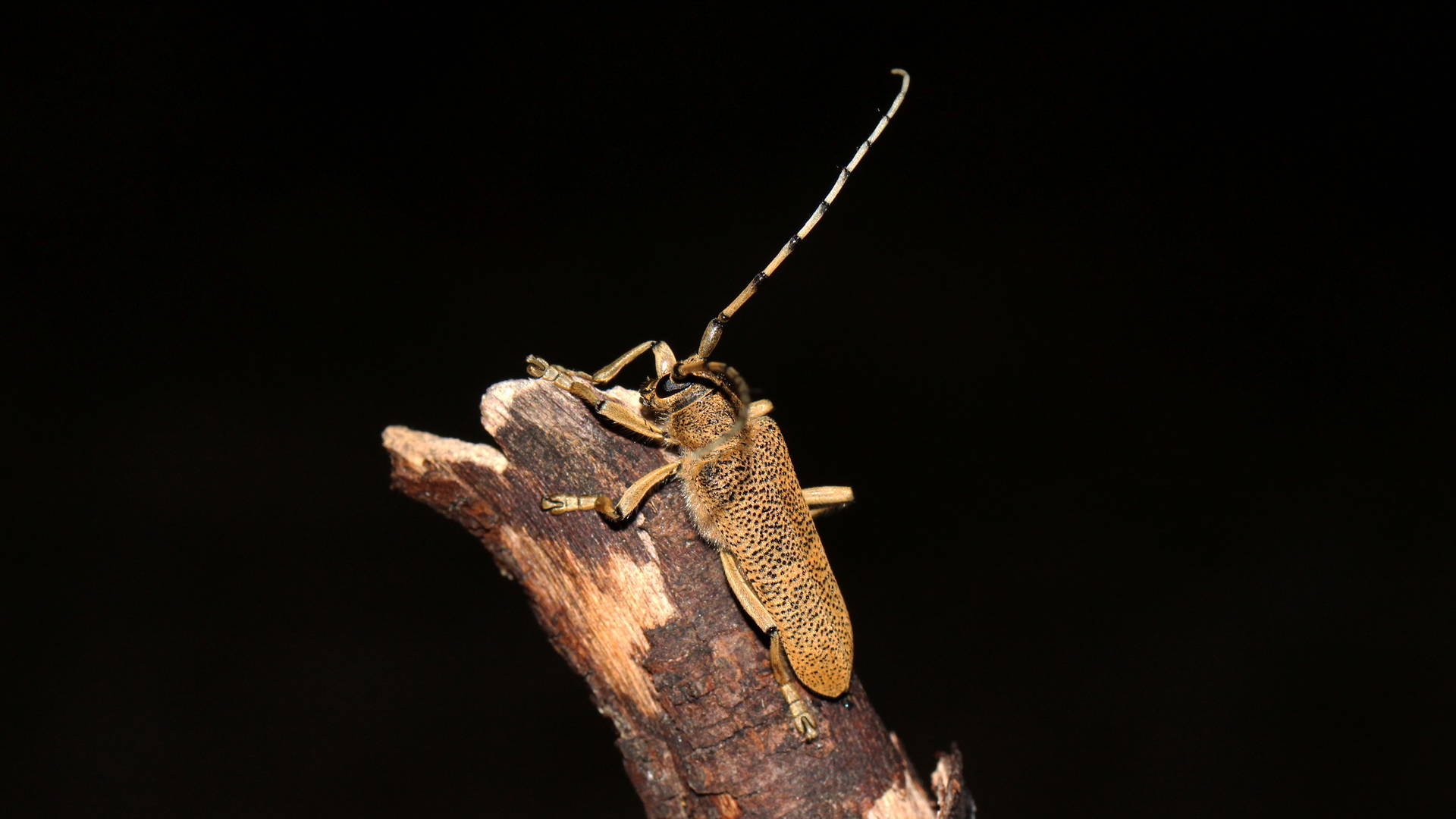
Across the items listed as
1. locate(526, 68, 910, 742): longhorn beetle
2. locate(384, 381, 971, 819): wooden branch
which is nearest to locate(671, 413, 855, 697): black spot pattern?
locate(526, 68, 910, 742): longhorn beetle

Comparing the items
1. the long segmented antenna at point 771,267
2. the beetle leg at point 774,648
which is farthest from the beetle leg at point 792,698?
the long segmented antenna at point 771,267

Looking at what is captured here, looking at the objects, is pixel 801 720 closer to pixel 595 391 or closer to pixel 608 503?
pixel 608 503

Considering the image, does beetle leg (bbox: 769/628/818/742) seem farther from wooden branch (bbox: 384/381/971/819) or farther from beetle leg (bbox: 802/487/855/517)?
beetle leg (bbox: 802/487/855/517)

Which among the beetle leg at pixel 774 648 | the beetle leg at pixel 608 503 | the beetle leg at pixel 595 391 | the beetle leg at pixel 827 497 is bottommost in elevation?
the beetle leg at pixel 774 648

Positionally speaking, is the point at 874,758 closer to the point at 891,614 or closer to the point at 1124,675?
the point at 891,614

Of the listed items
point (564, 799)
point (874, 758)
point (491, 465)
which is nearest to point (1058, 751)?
point (564, 799)

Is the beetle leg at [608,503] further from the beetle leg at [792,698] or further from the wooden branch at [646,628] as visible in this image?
the beetle leg at [792,698]
